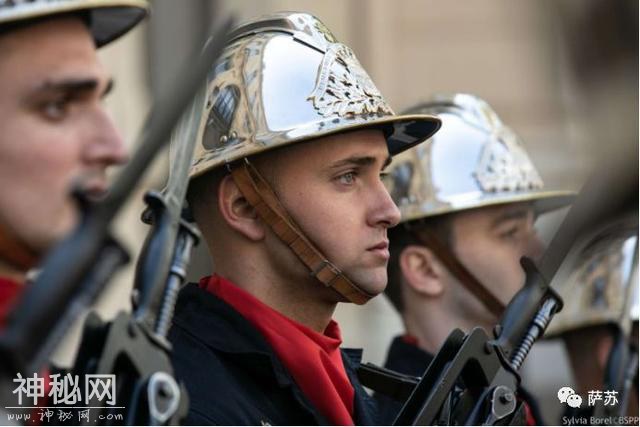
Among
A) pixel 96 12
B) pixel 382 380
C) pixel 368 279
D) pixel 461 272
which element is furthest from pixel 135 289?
pixel 461 272

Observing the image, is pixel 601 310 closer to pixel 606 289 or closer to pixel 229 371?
pixel 606 289

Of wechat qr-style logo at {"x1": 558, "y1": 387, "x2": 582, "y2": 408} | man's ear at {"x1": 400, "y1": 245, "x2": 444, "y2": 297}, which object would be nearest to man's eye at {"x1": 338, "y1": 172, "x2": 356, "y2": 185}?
man's ear at {"x1": 400, "y1": 245, "x2": 444, "y2": 297}

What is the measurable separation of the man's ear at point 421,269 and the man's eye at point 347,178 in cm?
148

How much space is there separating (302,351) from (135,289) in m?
0.76

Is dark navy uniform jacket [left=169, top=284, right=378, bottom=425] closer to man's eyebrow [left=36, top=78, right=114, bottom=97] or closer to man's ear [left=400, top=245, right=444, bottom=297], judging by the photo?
man's eyebrow [left=36, top=78, right=114, bottom=97]

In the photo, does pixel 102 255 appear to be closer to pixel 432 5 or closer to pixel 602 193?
pixel 602 193

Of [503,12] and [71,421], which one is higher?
[71,421]

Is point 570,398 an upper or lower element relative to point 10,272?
lower

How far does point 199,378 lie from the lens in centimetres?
456

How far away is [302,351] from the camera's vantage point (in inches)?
185

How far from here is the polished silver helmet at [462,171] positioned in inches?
247

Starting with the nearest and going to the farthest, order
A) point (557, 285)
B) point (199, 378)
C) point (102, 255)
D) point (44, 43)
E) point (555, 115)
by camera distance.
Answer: point (102, 255)
point (44, 43)
point (199, 378)
point (557, 285)
point (555, 115)

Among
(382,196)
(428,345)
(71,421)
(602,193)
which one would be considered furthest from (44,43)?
(428,345)

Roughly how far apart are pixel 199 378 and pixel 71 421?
22.0 inches
